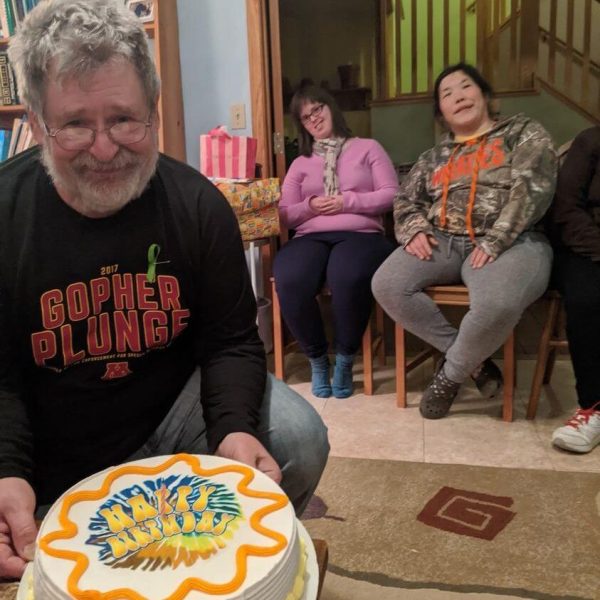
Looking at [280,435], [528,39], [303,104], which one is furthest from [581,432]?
[528,39]

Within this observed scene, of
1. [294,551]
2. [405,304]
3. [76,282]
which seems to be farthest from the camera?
[405,304]

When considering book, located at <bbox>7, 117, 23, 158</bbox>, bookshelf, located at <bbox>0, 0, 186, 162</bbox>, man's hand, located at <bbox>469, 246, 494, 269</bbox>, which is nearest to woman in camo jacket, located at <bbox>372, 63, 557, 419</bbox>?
man's hand, located at <bbox>469, 246, 494, 269</bbox>

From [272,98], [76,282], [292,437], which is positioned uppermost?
[272,98]

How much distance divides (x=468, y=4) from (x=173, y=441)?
→ 557 cm

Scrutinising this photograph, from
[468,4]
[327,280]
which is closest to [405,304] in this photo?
[327,280]

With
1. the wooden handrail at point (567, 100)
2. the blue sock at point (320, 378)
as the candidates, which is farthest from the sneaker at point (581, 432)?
the wooden handrail at point (567, 100)

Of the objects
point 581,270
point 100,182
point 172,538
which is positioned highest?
point 100,182

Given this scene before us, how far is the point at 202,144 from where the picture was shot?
257 centimetres

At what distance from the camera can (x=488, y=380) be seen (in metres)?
2.26

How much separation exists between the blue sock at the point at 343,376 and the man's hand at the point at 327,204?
579 millimetres

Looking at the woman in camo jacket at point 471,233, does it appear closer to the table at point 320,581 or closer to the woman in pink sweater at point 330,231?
the woman in pink sweater at point 330,231

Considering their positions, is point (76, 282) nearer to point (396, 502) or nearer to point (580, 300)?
point (396, 502)

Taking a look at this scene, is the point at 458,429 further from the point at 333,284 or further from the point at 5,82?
the point at 5,82

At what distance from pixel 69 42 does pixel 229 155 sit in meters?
1.64
